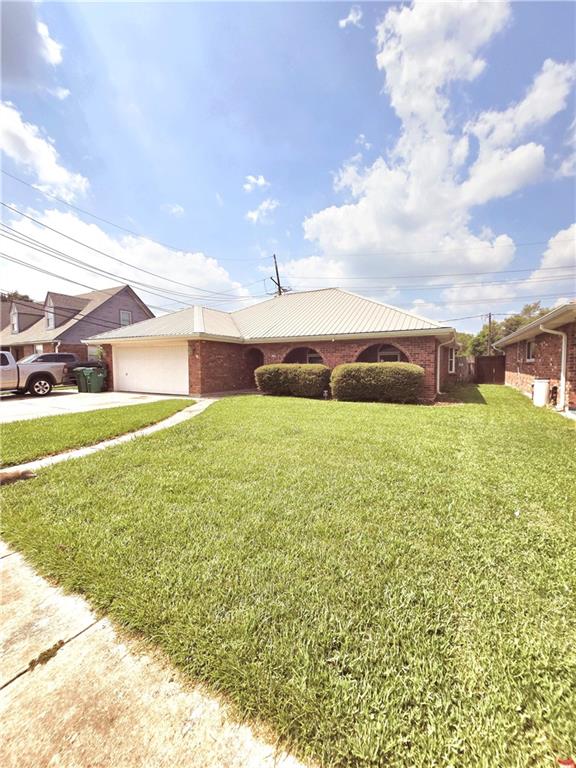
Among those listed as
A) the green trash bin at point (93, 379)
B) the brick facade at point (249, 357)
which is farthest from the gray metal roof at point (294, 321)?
the green trash bin at point (93, 379)

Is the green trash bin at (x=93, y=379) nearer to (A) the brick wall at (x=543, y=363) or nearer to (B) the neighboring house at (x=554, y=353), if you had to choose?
(B) the neighboring house at (x=554, y=353)

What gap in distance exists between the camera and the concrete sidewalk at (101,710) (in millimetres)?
1300

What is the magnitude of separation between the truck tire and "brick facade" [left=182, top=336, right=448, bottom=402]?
6255 millimetres

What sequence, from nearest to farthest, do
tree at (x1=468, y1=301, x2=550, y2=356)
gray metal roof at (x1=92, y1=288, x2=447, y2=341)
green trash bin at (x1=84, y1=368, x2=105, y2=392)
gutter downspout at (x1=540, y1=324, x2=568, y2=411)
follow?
gutter downspout at (x1=540, y1=324, x2=568, y2=411) → gray metal roof at (x1=92, y1=288, x2=447, y2=341) → green trash bin at (x1=84, y1=368, x2=105, y2=392) → tree at (x1=468, y1=301, x2=550, y2=356)

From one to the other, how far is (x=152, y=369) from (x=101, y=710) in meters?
15.0

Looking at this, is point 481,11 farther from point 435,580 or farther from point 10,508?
point 10,508

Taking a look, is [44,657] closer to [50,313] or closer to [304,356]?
[304,356]

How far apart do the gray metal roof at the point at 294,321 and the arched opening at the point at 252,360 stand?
123 centimetres

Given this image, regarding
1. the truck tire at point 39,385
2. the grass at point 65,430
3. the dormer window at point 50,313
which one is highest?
the dormer window at point 50,313

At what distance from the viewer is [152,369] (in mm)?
15250

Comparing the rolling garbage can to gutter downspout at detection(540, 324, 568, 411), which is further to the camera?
the rolling garbage can

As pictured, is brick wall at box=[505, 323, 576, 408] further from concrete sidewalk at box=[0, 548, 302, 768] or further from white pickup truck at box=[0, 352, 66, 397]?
white pickup truck at box=[0, 352, 66, 397]

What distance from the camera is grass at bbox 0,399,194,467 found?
5.47 metres

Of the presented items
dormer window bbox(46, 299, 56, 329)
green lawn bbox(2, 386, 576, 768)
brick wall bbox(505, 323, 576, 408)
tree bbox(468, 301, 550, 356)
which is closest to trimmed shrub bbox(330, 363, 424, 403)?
brick wall bbox(505, 323, 576, 408)
